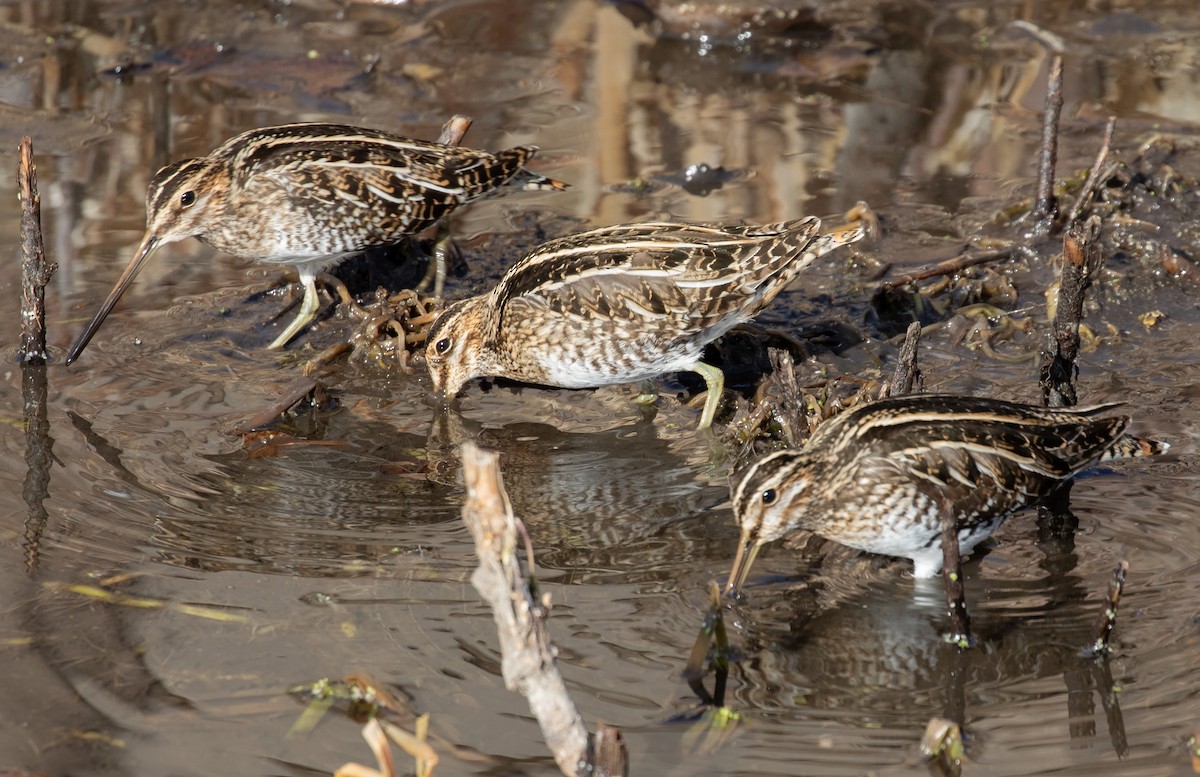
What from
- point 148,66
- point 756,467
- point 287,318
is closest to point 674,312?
point 756,467

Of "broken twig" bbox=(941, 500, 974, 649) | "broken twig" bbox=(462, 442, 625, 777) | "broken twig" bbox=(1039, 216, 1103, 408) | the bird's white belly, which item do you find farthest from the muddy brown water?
"broken twig" bbox=(462, 442, 625, 777)

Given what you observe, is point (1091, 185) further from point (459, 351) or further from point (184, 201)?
point (184, 201)

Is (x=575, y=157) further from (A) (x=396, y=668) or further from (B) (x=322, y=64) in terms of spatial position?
(A) (x=396, y=668)

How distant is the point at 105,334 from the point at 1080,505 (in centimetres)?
505

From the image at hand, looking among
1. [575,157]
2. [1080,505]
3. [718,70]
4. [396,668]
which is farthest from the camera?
[718,70]

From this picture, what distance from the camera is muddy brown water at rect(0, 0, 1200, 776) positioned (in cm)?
485

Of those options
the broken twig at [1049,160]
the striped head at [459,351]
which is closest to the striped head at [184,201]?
the striped head at [459,351]

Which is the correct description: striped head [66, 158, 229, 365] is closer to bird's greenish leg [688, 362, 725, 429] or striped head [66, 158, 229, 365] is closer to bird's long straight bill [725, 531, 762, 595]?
bird's greenish leg [688, 362, 725, 429]

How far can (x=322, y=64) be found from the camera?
448 inches

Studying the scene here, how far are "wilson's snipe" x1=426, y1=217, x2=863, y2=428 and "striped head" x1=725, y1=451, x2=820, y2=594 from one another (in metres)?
1.48

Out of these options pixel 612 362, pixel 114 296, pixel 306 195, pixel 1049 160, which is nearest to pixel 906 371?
pixel 612 362

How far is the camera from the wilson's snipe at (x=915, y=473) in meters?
5.34

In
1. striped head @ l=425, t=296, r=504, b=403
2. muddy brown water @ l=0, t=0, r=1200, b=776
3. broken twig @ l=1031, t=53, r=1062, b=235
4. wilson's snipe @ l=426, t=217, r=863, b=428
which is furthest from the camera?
broken twig @ l=1031, t=53, r=1062, b=235

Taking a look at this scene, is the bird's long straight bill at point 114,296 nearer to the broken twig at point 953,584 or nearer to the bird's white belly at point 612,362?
the bird's white belly at point 612,362
